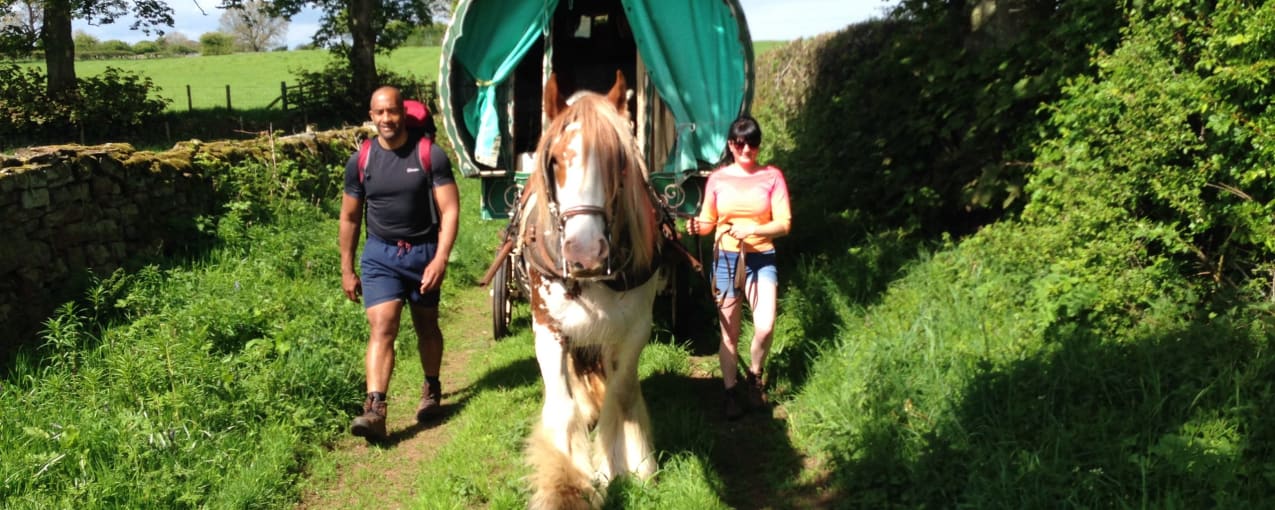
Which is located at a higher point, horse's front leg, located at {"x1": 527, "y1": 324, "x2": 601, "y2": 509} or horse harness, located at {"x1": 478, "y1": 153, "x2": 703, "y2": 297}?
horse harness, located at {"x1": 478, "y1": 153, "x2": 703, "y2": 297}

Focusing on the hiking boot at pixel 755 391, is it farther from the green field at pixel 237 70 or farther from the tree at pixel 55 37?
the green field at pixel 237 70

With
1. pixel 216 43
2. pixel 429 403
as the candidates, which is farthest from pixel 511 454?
pixel 216 43

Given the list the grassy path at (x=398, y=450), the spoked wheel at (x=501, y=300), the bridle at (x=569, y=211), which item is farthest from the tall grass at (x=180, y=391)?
the bridle at (x=569, y=211)

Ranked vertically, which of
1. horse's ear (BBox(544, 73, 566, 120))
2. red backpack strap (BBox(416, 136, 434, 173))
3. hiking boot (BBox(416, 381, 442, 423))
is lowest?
hiking boot (BBox(416, 381, 442, 423))

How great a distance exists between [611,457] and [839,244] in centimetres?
365

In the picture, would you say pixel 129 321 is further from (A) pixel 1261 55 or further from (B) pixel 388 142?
(A) pixel 1261 55

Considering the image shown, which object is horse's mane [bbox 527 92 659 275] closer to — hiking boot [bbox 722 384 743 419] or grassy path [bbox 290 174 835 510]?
grassy path [bbox 290 174 835 510]

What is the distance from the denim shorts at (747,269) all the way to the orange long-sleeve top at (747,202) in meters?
0.05

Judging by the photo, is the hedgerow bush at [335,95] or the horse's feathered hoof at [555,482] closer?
the horse's feathered hoof at [555,482]

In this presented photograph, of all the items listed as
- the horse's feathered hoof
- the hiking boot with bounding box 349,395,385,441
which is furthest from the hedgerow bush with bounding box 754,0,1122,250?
the hiking boot with bounding box 349,395,385,441

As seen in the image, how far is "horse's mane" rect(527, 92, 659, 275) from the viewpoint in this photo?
9.50 ft

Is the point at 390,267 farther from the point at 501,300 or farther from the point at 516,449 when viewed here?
the point at 516,449

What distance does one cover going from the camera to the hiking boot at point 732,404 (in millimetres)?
4266

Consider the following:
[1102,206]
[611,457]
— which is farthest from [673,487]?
[1102,206]
